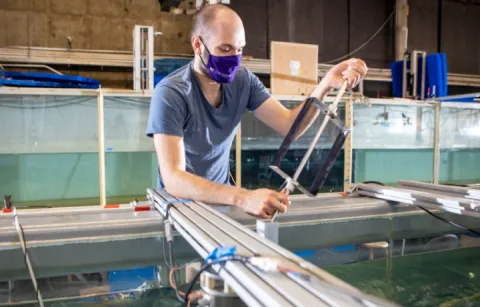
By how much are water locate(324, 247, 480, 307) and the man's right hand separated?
0.88 m

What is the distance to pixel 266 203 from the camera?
2.86 feet

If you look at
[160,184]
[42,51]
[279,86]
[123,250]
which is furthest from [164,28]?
[123,250]

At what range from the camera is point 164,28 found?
481cm

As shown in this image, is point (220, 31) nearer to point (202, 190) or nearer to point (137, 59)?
point (202, 190)

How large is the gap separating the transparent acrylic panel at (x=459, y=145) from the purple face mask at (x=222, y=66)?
4034mm

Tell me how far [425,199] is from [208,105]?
0.82m

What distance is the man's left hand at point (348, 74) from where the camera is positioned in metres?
1.22

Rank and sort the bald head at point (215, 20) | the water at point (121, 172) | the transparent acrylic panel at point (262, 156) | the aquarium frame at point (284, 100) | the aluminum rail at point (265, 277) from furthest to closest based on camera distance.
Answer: the transparent acrylic panel at point (262, 156)
the water at point (121, 172)
the aquarium frame at point (284, 100)
the bald head at point (215, 20)
the aluminum rail at point (265, 277)

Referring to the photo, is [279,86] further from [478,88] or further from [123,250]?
[478,88]

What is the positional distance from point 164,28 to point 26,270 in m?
4.29

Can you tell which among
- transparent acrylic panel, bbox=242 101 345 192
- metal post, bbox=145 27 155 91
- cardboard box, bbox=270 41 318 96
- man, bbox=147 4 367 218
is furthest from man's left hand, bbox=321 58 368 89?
transparent acrylic panel, bbox=242 101 345 192

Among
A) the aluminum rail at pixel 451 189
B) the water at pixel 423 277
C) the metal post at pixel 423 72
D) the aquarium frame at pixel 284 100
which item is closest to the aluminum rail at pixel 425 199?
the aluminum rail at pixel 451 189

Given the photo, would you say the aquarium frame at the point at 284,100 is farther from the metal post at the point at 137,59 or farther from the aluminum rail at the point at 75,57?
the aluminum rail at the point at 75,57

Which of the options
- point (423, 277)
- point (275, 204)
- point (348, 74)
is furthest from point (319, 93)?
point (423, 277)
